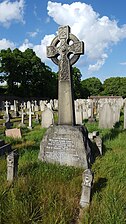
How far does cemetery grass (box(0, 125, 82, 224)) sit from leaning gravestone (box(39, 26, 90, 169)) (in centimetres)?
56

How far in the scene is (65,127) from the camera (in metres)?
6.43

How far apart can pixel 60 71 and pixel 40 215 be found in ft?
13.4

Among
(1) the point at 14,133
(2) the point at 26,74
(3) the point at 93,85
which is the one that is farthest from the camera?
(3) the point at 93,85

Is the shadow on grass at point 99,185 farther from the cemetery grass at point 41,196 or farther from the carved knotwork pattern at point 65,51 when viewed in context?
the carved knotwork pattern at point 65,51

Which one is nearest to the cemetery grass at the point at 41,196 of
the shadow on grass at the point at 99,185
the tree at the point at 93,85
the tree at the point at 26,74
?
the shadow on grass at the point at 99,185

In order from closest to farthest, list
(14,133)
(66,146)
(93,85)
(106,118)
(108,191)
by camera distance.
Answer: (108,191), (66,146), (14,133), (106,118), (93,85)

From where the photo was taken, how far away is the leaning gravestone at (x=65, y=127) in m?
6.23

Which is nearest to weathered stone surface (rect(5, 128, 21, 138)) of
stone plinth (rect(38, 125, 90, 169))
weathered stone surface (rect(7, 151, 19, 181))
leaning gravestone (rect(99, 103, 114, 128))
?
stone plinth (rect(38, 125, 90, 169))

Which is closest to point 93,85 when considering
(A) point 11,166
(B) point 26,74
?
(B) point 26,74

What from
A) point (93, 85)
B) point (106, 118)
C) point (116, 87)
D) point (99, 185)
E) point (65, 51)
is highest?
point (93, 85)

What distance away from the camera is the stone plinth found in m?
6.17

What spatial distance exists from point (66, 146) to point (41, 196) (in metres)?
2.40

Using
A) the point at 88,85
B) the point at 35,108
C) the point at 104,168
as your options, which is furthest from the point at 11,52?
the point at 88,85

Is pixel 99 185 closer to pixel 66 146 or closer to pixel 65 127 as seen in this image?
pixel 66 146
